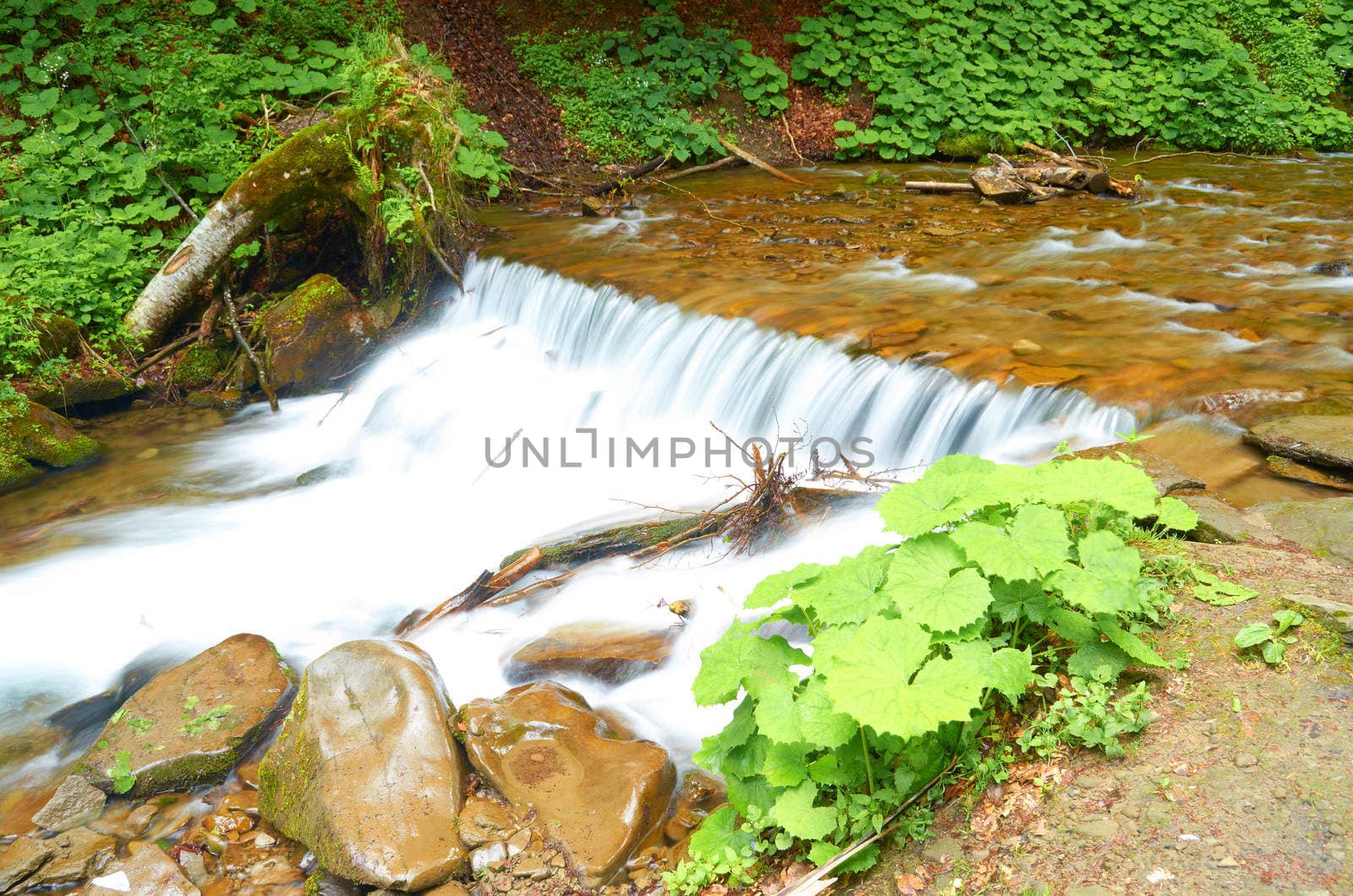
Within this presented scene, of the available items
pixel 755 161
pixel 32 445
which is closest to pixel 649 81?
pixel 755 161

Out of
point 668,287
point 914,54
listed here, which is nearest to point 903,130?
point 914,54

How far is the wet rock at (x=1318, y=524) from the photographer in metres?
3.33

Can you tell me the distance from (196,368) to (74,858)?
17.5ft

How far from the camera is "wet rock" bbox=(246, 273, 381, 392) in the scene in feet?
25.6

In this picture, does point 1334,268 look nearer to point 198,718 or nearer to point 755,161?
point 755,161

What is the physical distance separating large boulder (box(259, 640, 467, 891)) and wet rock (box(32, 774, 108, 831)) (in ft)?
2.43

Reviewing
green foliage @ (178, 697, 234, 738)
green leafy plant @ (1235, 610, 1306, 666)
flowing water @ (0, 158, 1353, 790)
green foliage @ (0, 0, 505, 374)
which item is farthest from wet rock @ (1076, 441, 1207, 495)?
green foliage @ (0, 0, 505, 374)

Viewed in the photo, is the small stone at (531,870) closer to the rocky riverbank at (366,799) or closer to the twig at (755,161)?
the rocky riverbank at (366,799)

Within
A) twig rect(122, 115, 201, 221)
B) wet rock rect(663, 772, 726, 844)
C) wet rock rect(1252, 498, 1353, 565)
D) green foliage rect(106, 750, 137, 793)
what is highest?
twig rect(122, 115, 201, 221)

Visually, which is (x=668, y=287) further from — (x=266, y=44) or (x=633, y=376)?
(x=266, y=44)

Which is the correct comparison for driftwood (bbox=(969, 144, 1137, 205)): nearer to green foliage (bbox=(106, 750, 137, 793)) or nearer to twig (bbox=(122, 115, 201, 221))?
twig (bbox=(122, 115, 201, 221))

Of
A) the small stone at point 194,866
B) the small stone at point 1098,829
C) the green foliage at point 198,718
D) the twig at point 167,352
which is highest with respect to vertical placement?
the twig at point 167,352

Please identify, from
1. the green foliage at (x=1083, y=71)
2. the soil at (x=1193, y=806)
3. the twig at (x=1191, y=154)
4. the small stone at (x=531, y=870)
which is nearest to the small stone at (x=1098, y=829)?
the soil at (x=1193, y=806)

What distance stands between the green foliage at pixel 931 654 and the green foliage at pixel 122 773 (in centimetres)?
248
